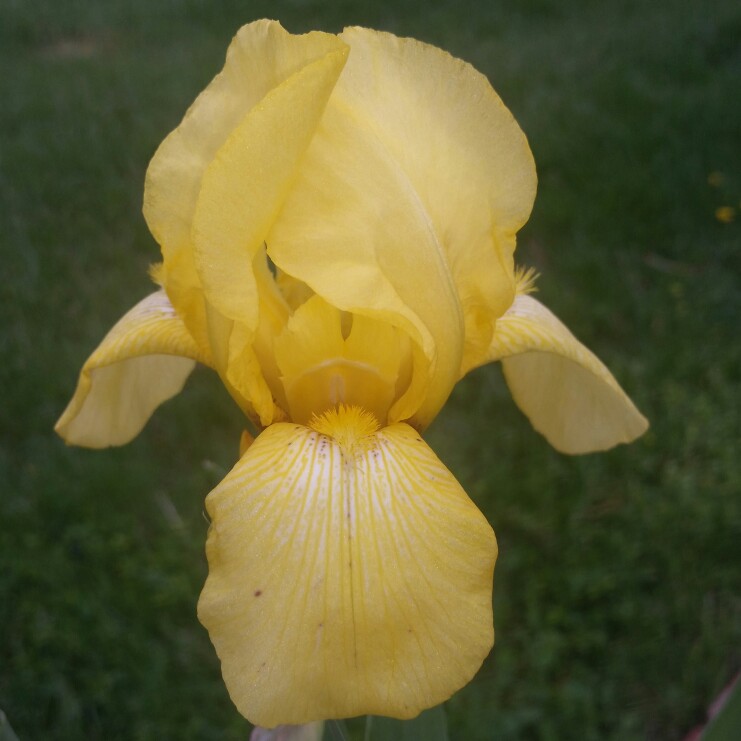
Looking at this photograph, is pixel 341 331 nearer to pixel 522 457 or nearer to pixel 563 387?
pixel 563 387

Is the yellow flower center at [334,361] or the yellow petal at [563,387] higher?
the yellow flower center at [334,361]

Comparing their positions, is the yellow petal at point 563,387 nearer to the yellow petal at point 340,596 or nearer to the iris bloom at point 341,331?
the iris bloom at point 341,331

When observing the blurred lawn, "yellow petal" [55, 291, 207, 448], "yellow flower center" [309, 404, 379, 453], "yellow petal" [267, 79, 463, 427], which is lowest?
the blurred lawn

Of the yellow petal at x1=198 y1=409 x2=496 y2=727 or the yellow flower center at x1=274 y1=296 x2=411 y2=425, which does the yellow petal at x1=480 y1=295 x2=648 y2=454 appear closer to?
the yellow flower center at x1=274 y1=296 x2=411 y2=425

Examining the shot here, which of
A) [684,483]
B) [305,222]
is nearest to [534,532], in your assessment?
[684,483]

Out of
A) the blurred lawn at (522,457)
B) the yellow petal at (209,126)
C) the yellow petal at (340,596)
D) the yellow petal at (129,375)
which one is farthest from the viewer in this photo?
the blurred lawn at (522,457)

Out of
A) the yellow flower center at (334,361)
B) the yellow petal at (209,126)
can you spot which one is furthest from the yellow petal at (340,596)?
the yellow petal at (209,126)

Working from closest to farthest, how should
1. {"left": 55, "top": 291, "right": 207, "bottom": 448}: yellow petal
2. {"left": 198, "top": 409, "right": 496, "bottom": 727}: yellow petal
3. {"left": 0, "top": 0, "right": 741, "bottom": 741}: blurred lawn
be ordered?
{"left": 198, "top": 409, "right": 496, "bottom": 727}: yellow petal < {"left": 55, "top": 291, "right": 207, "bottom": 448}: yellow petal < {"left": 0, "top": 0, "right": 741, "bottom": 741}: blurred lawn

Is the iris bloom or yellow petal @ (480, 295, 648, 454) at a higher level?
the iris bloom

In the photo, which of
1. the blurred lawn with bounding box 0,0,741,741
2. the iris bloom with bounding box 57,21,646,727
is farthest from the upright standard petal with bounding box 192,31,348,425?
the blurred lawn with bounding box 0,0,741,741

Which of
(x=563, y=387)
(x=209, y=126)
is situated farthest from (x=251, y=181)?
(x=563, y=387)
